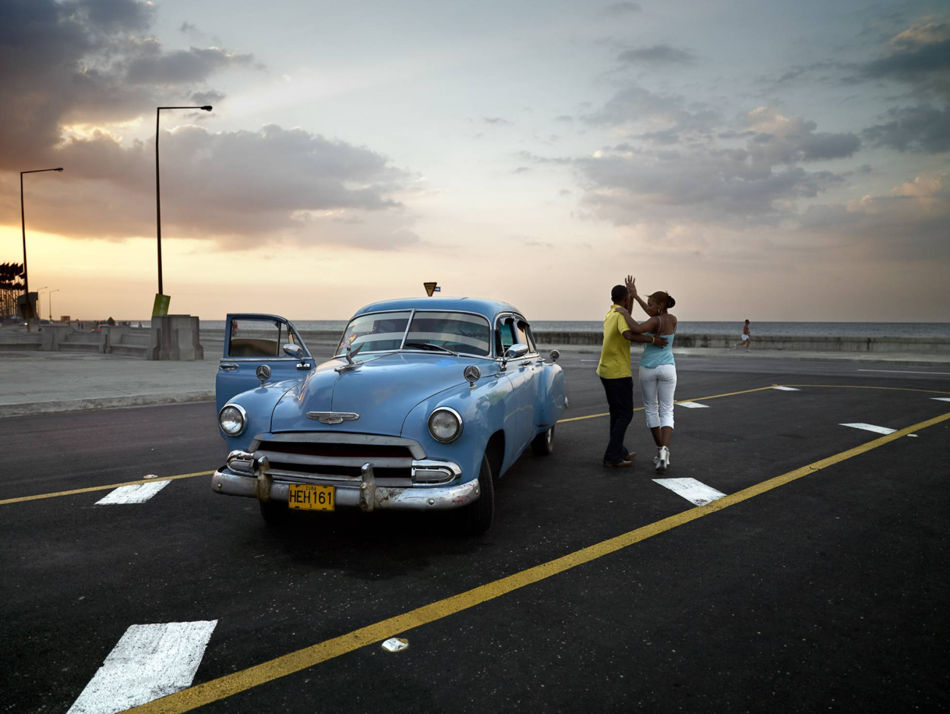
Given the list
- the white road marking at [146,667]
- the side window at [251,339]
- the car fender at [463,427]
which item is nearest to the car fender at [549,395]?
the car fender at [463,427]

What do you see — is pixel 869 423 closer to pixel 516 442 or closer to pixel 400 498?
pixel 516 442

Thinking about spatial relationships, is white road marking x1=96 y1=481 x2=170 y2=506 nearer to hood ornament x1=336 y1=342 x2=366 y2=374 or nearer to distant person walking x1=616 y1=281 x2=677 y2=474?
hood ornament x1=336 y1=342 x2=366 y2=374

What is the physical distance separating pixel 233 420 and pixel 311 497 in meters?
0.93

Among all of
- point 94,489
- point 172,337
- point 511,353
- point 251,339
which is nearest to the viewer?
point 511,353

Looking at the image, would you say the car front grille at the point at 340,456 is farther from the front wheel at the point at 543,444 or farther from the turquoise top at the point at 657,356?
the front wheel at the point at 543,444

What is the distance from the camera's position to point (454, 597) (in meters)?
3.51

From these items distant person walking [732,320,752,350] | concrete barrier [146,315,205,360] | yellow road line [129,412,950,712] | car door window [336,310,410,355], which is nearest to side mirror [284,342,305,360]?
car door window [336,310,410,355]

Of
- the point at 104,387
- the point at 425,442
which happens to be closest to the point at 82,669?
the point at 425,442

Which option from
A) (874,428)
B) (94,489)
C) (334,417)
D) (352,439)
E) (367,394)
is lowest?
(94,489)

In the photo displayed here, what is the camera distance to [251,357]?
6258mm

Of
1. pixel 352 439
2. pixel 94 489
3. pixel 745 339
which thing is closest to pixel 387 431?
pixel 352 439

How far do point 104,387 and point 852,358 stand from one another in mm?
23997

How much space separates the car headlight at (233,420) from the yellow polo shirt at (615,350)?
3.42 meters

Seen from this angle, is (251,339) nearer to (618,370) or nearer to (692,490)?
Answer: (618,370)
